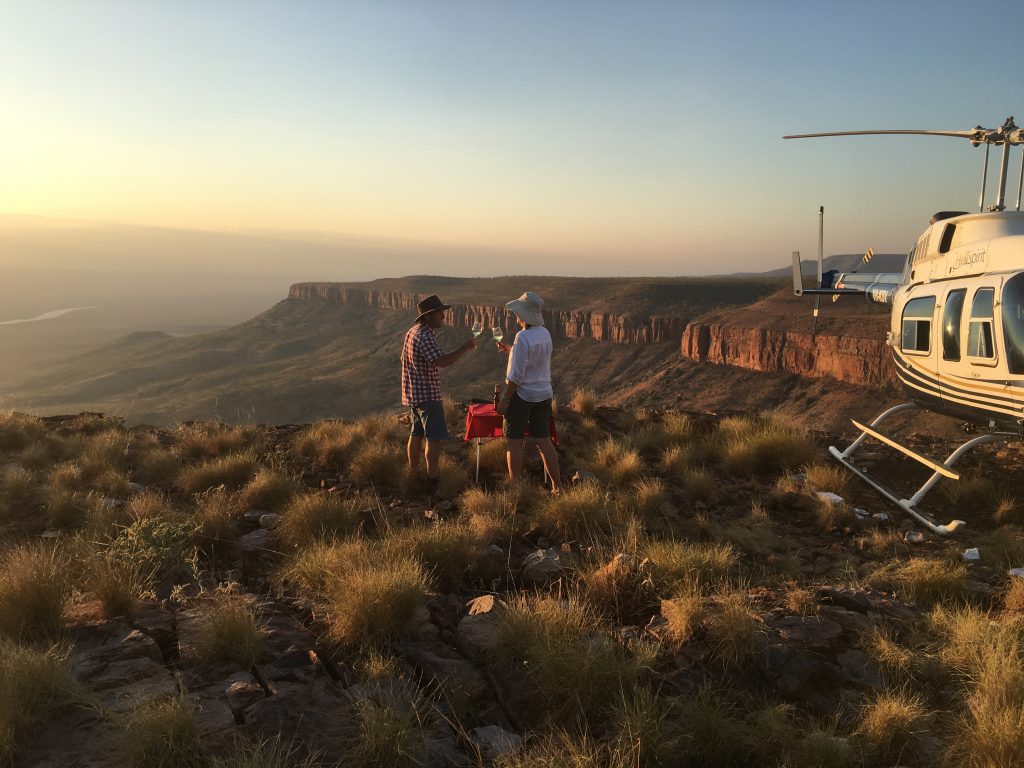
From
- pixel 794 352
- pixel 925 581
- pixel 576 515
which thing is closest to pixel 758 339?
pixel 794 352

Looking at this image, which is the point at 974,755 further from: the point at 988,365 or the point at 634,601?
the point at 988,365

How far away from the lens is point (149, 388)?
90.1 meters

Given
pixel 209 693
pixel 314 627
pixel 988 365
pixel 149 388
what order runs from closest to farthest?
pixel 209 693 < pixel 314 627 < pixel 988 365 < pixel 149 388

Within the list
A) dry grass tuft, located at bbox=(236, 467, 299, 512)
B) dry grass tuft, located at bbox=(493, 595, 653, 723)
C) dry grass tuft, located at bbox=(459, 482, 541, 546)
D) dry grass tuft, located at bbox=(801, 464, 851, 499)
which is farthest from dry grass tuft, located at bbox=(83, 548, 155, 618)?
dry grass tuft, located at bbox=(801, 464, 851, 499)

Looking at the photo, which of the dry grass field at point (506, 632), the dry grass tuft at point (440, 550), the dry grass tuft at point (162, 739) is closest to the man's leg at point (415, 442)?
the dry grass field at point (506, 632)

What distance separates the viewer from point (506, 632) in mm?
3299

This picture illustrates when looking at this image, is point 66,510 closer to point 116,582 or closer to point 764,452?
point 116,582

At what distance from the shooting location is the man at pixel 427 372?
630cm

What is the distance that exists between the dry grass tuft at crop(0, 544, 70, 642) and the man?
3.37m

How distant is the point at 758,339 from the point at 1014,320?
4681cm

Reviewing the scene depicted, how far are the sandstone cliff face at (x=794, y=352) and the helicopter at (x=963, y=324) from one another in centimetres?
3240

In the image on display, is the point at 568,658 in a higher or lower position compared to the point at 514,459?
lower

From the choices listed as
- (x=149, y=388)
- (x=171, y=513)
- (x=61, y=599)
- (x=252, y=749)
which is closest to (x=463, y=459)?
(x=171, y=513)

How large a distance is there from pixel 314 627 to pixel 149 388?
103830 millimetres
